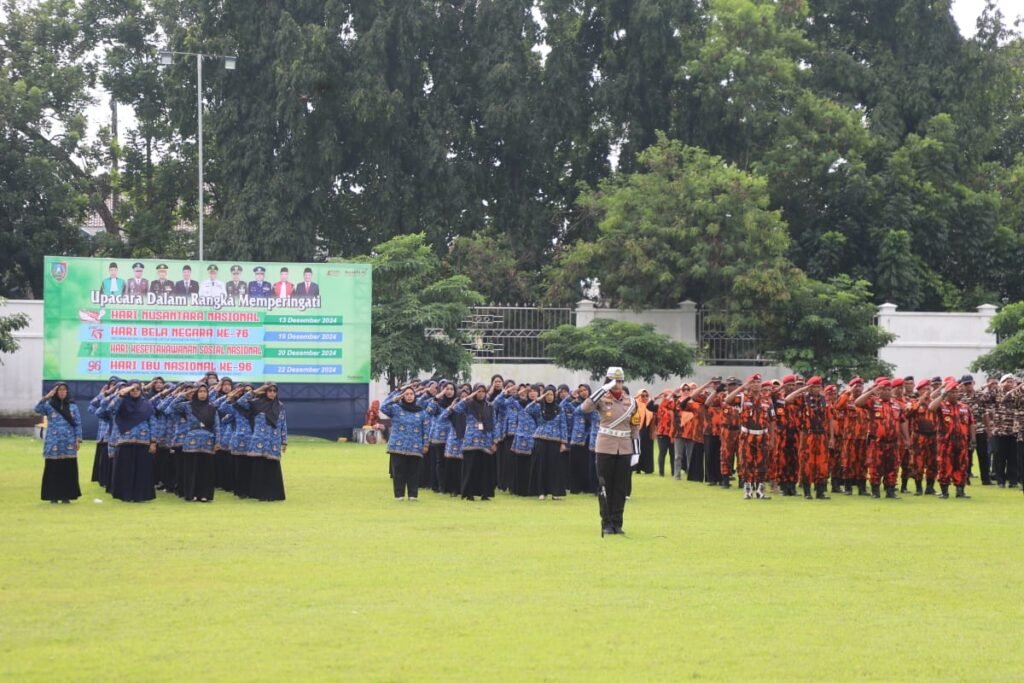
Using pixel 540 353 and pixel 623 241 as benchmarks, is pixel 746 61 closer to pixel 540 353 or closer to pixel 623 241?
pixel 623 241

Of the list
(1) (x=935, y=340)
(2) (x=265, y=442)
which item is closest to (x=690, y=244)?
(1) (x=935, y=340)

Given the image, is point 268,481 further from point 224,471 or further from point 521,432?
point 521,432

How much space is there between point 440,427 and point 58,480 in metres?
5.06

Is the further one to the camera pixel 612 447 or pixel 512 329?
pixel 512 329

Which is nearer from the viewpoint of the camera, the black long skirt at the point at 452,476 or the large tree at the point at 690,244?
the black long skirt at the point at 452,476

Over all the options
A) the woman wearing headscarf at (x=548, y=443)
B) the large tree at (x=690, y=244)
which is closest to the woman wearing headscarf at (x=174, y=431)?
the woman wearing headscarf at (x=548, y=443)

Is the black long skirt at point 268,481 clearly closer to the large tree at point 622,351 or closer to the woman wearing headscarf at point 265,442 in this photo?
the woman wearing headscarf at point 265,442

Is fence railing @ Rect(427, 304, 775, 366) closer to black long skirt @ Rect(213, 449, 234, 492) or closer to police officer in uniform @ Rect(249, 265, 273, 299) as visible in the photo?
police officer in uniform @ Rect(249, 265, 273, 299)

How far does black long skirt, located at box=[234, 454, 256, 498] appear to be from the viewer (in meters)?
20.3

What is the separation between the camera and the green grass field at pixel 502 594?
8.59 metres

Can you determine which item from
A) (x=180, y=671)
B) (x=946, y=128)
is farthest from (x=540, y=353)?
(x=180, y=671)

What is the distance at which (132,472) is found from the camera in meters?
19.4

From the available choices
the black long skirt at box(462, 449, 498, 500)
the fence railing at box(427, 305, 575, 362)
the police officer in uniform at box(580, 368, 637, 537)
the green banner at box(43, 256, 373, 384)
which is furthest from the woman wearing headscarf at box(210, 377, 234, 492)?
the fence railing at box(427, 305, 575, 362)

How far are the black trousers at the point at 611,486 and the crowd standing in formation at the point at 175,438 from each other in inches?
234
